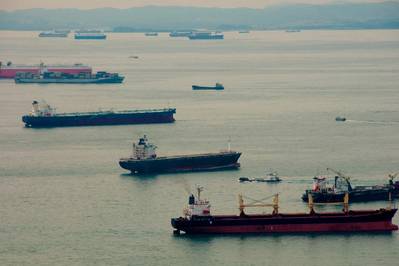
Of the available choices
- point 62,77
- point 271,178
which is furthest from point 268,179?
point 62,77

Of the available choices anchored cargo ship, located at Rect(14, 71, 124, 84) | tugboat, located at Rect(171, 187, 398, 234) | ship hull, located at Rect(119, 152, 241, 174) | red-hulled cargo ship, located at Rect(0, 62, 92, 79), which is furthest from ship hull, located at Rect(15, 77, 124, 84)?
tugboat, located at Rect(171, 187, 398, 234)

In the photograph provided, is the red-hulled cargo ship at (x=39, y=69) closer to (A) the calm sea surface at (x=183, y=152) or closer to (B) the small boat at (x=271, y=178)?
(A) the calm sea surface at (x=183, y=152)

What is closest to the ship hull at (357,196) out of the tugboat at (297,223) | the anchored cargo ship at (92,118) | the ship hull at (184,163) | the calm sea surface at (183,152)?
the calm sea surface at (183,152)

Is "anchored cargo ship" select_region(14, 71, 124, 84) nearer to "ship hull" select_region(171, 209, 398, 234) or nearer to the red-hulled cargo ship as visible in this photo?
the red-hulled cargo ship

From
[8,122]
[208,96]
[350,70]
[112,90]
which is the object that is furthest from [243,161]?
[350,70]

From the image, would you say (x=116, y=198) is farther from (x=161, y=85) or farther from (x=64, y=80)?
(x=64, y=80)
